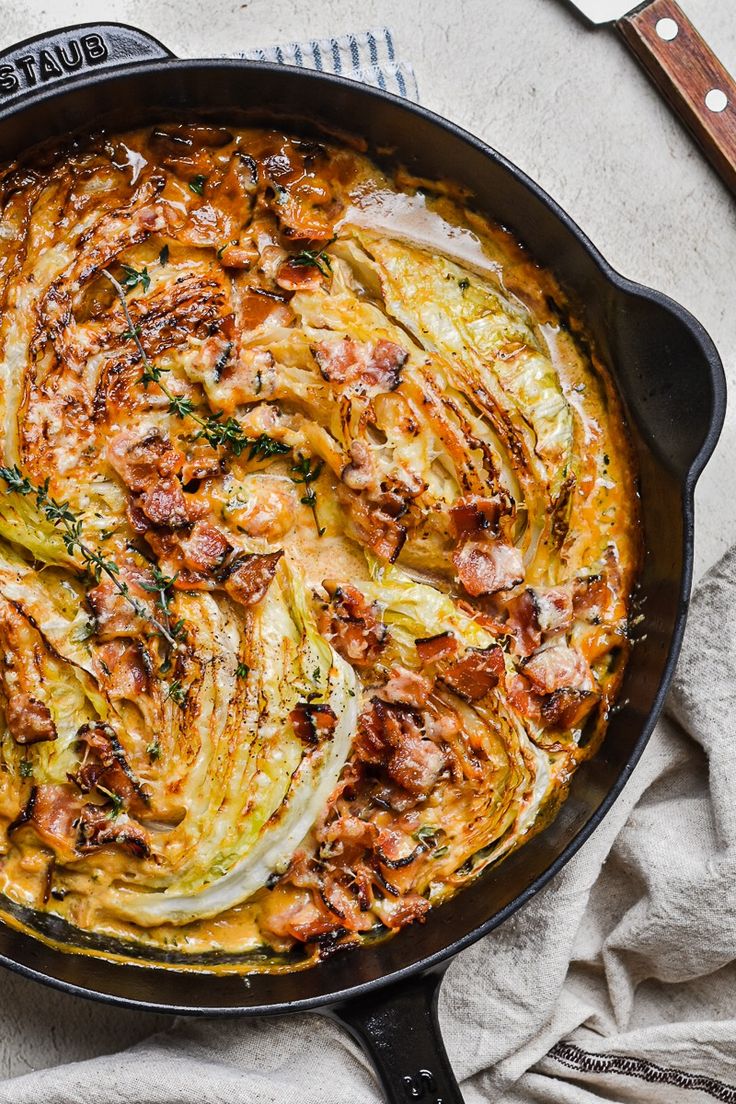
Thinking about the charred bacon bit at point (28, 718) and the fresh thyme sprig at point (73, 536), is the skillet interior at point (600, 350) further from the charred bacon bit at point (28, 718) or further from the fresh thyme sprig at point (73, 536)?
the fresh thyme sprig at point (73, 536)

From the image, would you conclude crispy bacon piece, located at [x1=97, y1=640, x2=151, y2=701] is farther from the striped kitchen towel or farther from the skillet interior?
the striped kitchen towel

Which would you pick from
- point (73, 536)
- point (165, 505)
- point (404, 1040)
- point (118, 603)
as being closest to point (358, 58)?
point (165, 505)

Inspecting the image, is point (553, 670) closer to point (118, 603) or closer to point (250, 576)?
point (250, 576)

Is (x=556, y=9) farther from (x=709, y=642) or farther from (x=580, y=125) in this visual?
(x=709, y=642)

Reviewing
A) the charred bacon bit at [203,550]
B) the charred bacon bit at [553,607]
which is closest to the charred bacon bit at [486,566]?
the charred bacon bit at [553,607]

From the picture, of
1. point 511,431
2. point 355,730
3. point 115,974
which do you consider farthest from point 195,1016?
point 511,431

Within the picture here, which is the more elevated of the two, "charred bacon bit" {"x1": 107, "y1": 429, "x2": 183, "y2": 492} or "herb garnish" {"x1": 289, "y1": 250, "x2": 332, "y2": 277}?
"herb garnish" {"x1": 289, "y1": 250, "x2": 332, "y2": 277}

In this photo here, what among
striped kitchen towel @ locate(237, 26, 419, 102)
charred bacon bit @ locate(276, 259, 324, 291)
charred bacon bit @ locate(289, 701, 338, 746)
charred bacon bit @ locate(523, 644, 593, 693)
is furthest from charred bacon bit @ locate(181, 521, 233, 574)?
striped kitchen towel @ locate(237, 26, 419, 102)
